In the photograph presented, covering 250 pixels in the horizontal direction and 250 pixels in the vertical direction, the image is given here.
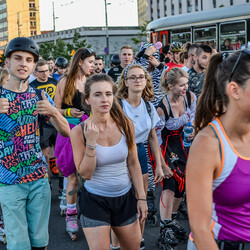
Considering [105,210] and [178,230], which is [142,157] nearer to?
[178,230]

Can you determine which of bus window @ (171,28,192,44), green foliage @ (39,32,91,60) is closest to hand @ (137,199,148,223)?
bus window @ (171,28,192,44)

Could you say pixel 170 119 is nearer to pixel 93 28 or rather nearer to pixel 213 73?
pixel 213 73

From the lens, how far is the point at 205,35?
1652 centimetres

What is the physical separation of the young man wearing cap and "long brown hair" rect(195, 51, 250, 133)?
153 centimetres

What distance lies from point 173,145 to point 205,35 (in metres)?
12.5

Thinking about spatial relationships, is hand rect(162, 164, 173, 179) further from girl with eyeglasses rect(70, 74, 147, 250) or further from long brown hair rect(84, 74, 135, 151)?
long brown hair rect(84, 74, 135, 151)

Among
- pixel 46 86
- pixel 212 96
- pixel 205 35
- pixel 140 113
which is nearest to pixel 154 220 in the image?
pixel 140 113

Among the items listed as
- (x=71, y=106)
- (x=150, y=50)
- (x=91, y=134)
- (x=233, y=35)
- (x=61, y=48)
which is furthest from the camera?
(x=61, y=48)

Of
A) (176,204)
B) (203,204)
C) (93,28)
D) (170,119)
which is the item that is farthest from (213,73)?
(93,28)

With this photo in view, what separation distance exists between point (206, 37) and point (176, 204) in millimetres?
12474

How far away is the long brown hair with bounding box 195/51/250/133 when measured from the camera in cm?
196

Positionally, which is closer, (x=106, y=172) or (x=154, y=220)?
(x=106, y=172)

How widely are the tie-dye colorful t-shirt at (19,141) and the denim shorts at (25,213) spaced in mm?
77

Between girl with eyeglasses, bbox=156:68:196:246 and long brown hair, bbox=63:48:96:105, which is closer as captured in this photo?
girl with eyeglasses, bbox=156:68:196:246
